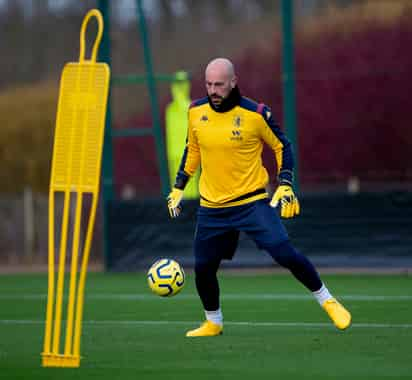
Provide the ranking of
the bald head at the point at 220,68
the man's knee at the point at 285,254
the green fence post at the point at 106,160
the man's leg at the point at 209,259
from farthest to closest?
the green fence post at the point at 106,160
the man's leg at the point at 209,259
the man's knee at the point at 285,254
the bald head at the point at 220,68

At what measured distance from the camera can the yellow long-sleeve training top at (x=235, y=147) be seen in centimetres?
1009

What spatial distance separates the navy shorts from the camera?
10125mm

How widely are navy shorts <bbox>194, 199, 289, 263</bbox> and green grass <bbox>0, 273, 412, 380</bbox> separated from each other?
2.45 ft

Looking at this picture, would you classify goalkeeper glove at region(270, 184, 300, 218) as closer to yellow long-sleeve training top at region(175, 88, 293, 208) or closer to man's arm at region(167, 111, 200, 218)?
yellow long-sleeve training top at region(175, 88, 293, 208)

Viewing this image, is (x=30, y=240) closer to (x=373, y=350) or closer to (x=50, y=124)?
(x=50, y=124)

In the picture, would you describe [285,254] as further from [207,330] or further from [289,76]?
[289,76]

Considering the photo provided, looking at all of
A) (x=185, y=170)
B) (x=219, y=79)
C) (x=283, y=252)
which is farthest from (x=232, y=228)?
(x=219, y=79)

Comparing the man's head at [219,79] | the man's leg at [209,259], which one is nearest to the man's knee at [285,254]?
the man's leg at [209,259]

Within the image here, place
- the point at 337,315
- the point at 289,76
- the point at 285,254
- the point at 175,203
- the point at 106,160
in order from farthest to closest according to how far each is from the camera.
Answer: the point at 106,160 → the point at 289,76 → the point at 175,203 → the point at 337,315 → the point at 285,254

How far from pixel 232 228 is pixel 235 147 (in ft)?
2.22

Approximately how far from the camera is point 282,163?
33.6 feet

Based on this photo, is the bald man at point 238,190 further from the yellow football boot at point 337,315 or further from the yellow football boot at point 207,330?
the yellow football boot at point 207,330

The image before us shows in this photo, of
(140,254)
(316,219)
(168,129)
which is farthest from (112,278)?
(168,129)

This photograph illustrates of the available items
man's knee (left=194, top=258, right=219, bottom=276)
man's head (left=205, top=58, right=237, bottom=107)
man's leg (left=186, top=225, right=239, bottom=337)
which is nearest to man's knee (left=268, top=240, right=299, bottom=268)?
man's leg (left=186, top=225, right=239, bottom=337)
